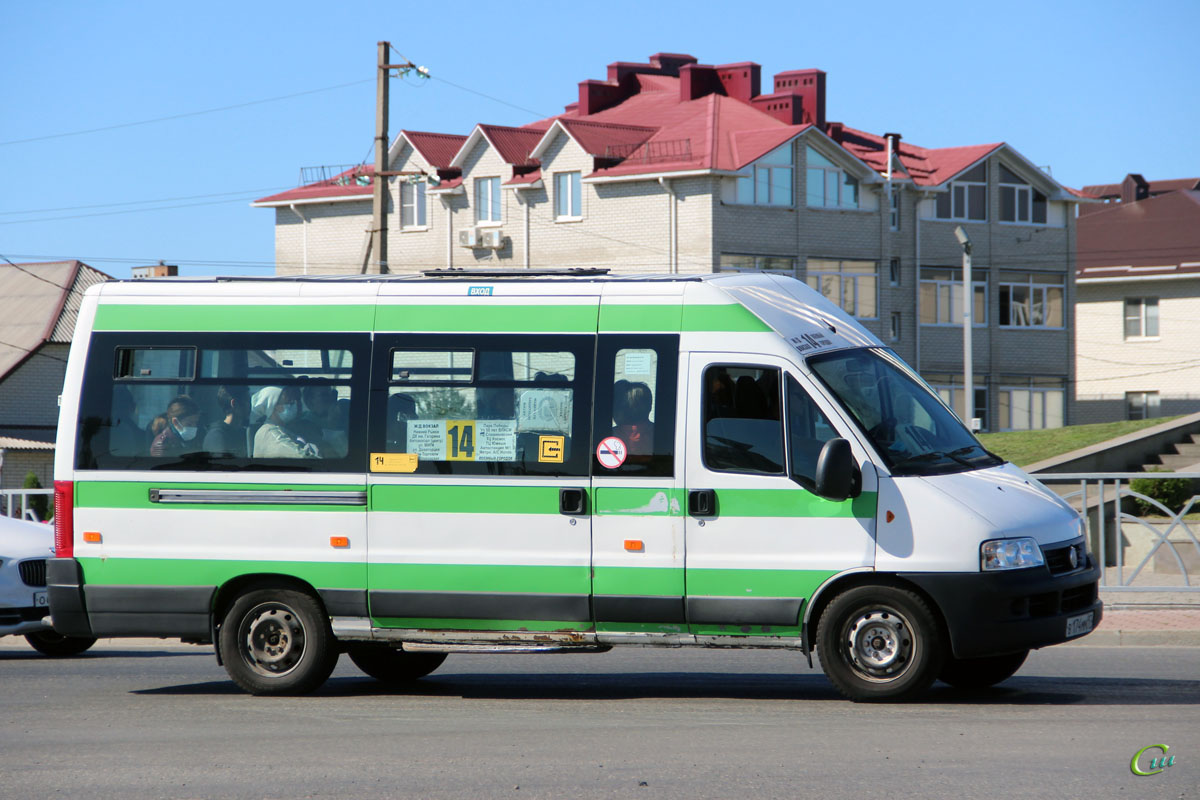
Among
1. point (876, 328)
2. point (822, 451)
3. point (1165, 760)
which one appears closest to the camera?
point (1165, 760)

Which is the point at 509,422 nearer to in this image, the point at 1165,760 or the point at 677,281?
the point at 677,281

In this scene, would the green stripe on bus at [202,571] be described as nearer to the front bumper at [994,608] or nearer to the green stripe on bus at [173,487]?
the green stripe on bus at [173,487]

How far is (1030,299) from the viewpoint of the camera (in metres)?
57.4

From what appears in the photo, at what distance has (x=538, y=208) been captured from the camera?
5375cm

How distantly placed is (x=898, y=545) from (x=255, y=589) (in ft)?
13.5

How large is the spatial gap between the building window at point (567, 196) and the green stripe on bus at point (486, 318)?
43071 millimetres

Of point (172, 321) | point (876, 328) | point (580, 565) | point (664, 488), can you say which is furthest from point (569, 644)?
point (876, 328)

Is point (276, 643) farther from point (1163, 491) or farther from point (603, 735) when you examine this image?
point (1163, 491)

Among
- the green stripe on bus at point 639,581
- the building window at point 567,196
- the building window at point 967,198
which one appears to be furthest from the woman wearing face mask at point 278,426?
the building window at point 967,198

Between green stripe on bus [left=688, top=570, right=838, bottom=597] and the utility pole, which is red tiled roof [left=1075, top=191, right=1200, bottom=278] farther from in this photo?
green stripe on bus [left=688, top=570, right=838, bottom=597]

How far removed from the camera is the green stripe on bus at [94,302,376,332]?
33.3 feet

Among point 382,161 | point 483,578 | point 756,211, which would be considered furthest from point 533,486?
point 756,211

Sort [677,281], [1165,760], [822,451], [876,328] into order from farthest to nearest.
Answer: [876,328], [677,281], [822,451], [1165,760]

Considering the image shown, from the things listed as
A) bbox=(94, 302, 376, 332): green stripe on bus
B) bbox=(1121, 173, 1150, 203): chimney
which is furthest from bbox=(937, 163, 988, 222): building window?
bbox=(94, 302, 376, 332): green stripe on bus
